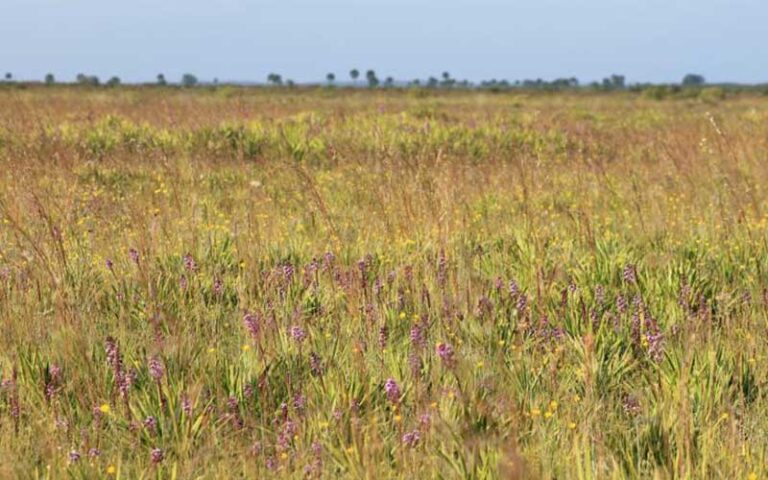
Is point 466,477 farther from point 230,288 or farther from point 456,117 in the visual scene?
point 456,117

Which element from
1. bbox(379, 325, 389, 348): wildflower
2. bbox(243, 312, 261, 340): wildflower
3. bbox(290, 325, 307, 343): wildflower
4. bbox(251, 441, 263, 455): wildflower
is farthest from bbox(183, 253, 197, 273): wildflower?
bbox(251, 441, 263, 455): wildflower

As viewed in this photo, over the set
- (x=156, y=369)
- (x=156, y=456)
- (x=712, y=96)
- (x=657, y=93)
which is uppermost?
(x=156, y=369)

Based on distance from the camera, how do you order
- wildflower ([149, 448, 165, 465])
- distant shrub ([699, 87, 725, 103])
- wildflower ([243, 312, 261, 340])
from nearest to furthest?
wildflower ([149, 448, 165, 465])
wildflower ([243, 312, 261, 340])
distant shrub ([699, 87, 725, 103])

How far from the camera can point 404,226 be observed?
5137 millimetres

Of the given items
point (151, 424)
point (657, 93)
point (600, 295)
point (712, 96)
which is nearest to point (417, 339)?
point (151, 424)

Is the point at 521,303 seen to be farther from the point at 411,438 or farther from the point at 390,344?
the point at 411,438

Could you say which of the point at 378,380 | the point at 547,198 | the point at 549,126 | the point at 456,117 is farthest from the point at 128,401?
the point at 456,117

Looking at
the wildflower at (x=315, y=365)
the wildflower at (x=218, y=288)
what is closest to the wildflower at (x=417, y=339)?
the wildflower at (x=315, y=365)

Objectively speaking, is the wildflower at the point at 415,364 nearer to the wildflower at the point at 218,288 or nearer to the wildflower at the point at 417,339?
the wildflower at the point at 417,339

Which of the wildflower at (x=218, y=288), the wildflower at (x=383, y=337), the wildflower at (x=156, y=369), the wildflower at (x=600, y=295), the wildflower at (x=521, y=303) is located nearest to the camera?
the wildflower at (x=156, y=369)

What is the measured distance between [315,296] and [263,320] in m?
0.54

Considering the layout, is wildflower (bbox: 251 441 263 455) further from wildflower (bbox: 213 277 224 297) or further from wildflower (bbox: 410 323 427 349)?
wildflower (bbox: 213 277 224 297)

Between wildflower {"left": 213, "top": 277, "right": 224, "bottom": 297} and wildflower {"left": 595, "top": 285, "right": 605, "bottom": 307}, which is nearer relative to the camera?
wildflower {"left": 595, "top": 285, "right": 605, "bottom": 307}

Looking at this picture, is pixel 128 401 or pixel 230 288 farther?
pixel 230 288
